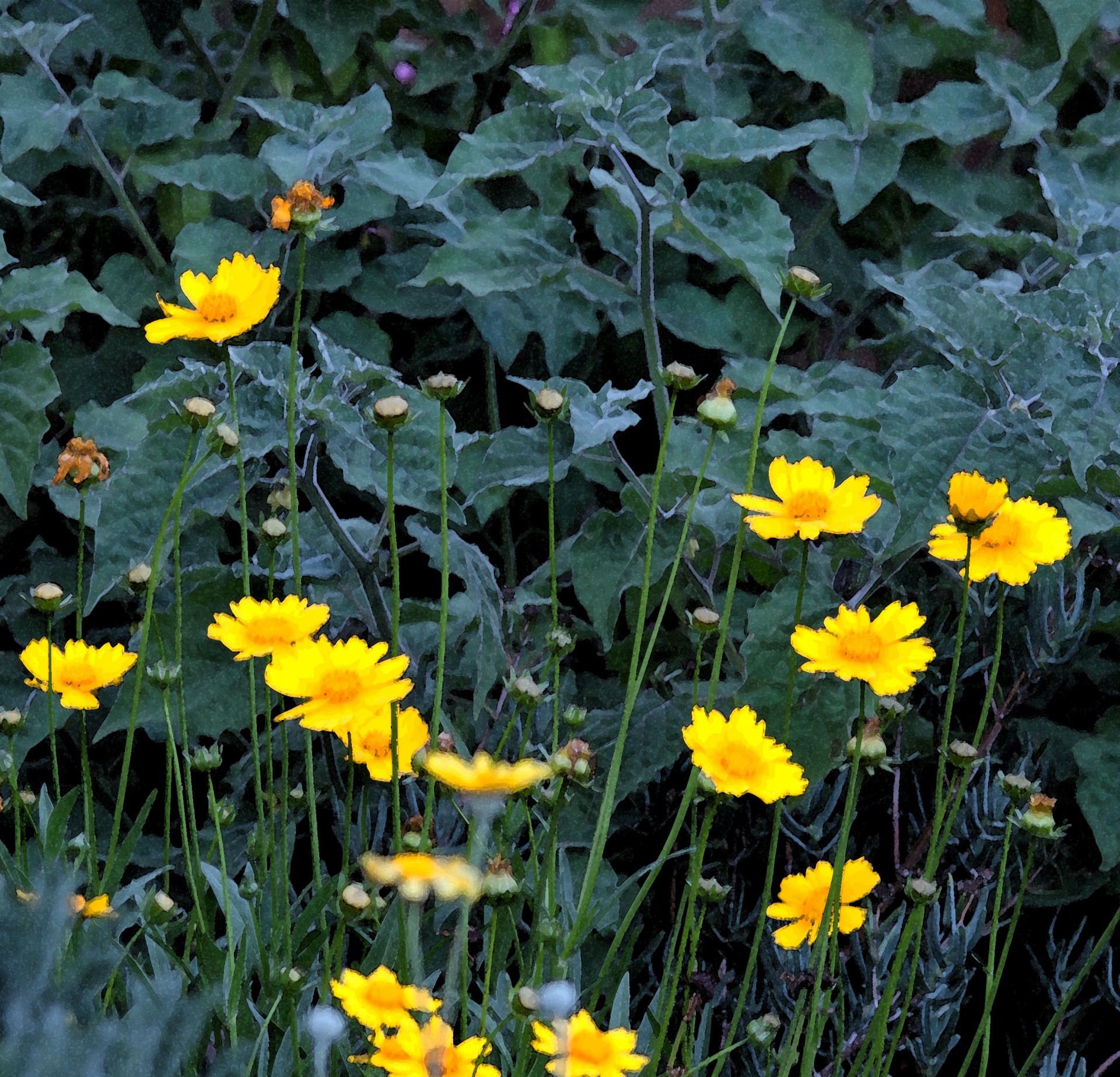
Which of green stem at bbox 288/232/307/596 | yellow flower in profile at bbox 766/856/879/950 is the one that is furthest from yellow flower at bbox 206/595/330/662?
yellow flower in profile at bbox 766/856/879/950

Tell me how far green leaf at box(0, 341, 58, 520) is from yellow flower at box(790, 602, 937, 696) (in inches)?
29.5

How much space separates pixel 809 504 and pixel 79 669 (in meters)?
0.45

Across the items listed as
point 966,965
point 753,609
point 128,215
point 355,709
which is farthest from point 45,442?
point 966,965

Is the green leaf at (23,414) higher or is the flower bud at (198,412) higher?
the flower bud at (198,412)

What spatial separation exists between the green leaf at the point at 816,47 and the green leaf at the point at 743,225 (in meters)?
0.25

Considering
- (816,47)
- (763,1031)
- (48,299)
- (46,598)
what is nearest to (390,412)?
(46,598)

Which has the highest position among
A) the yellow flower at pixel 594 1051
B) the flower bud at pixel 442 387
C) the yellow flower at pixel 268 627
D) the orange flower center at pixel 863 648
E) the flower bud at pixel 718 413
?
the flower bud at pixel 442 387

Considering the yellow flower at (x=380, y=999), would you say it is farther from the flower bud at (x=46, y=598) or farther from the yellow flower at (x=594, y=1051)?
the flower bud at (x=46, y=598)

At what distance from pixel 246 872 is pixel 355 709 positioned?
36cm

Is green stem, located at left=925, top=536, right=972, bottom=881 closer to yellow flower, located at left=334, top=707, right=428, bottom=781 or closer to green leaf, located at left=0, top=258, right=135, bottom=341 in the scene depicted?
yellow flower, located at left=334, top=707, right=428, bottom=781

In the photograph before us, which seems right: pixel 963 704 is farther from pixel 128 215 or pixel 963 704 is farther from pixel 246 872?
pixel 128 215

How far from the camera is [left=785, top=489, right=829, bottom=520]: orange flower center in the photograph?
2.35ft

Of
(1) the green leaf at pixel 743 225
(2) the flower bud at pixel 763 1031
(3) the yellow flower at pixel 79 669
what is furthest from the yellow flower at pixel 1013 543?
(3) the yellow flower at pixel 79 669

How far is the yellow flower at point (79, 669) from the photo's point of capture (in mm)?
785
